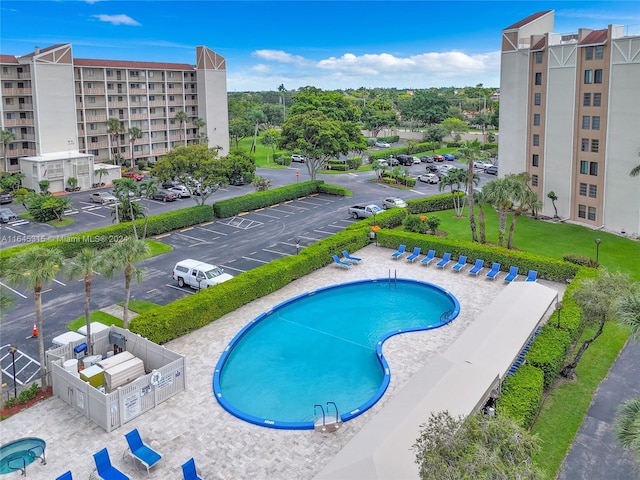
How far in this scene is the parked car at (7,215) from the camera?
48.5 metres

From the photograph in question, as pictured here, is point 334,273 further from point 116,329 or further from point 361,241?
point 116,329

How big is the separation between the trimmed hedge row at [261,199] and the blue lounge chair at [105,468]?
33.7 meters

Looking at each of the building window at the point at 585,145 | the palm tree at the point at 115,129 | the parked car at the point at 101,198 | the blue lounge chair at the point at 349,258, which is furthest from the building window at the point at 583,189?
the palm tree at the point at 115,129

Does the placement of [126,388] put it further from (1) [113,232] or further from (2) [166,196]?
(2) [166,196]

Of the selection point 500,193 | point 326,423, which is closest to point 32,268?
point 326,423

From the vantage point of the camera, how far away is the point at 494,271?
34.7m

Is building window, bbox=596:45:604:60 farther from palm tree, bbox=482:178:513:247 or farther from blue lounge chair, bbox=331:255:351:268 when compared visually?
blue lounge chair, bbox=331:255:351:268

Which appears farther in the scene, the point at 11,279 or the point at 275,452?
the point at 11,279

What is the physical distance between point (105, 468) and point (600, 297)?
1867 centimetres

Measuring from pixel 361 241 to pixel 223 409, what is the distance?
21876 millimetres

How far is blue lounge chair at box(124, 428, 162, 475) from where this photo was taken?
17.4 metres

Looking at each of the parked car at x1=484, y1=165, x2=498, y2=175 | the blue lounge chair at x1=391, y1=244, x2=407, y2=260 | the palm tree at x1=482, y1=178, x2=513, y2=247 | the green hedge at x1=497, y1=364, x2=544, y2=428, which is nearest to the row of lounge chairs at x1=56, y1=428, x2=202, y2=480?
the green hedge at x1=497, y1=364, x2=544, y2=428

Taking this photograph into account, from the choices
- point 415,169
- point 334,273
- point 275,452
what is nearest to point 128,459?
point 275,452

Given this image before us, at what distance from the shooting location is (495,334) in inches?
909
